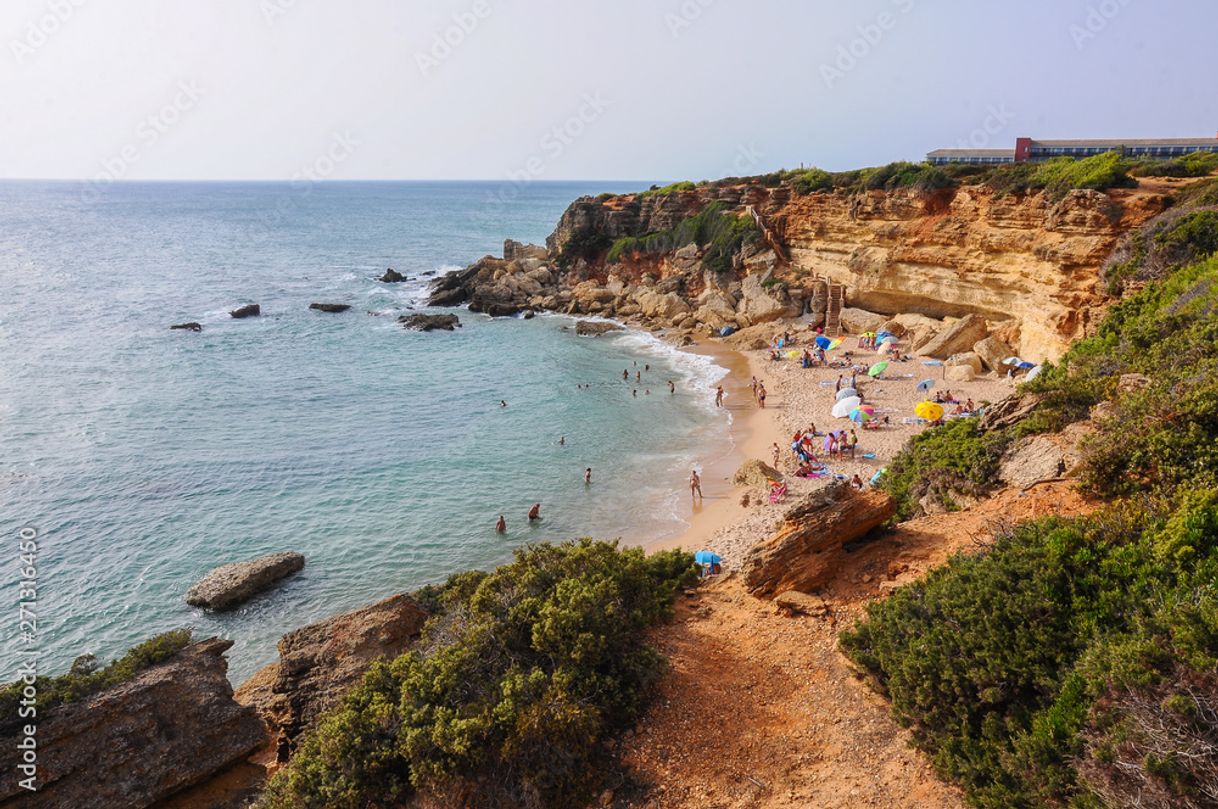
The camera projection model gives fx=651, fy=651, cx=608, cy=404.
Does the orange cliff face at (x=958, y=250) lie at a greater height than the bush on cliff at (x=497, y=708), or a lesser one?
greater

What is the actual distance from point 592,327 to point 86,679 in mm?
38481

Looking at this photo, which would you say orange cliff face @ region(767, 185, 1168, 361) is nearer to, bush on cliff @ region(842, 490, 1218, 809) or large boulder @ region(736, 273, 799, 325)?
large boulder @ region(736, 273, 799, 325)

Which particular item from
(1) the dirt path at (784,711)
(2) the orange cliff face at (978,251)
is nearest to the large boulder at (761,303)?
(2) the orange cliff face at (978,251)

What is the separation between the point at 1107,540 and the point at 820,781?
425 cm

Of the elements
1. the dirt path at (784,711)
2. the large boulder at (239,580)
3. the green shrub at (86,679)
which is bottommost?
the large boulder at (239,580)

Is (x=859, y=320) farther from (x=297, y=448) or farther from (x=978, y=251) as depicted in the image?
(x=297, y=448)

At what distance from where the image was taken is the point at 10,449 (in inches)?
993

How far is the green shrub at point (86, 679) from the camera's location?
29.8 ft

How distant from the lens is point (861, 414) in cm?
2636

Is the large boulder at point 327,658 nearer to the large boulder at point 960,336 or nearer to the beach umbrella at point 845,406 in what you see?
the beach umbrella at point 845,406

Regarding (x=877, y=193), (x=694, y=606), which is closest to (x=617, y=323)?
(x=877, y=193)

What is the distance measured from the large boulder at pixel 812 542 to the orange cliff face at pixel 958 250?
57.2ft

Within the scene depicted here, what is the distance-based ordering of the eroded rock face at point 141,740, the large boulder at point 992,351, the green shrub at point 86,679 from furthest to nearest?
1. the large boulder at point 992,351
2. the green shrub at point 86,679
3. the eroded rock face at point 141,740

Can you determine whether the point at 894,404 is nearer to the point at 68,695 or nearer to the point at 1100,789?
the point at 1100,789
